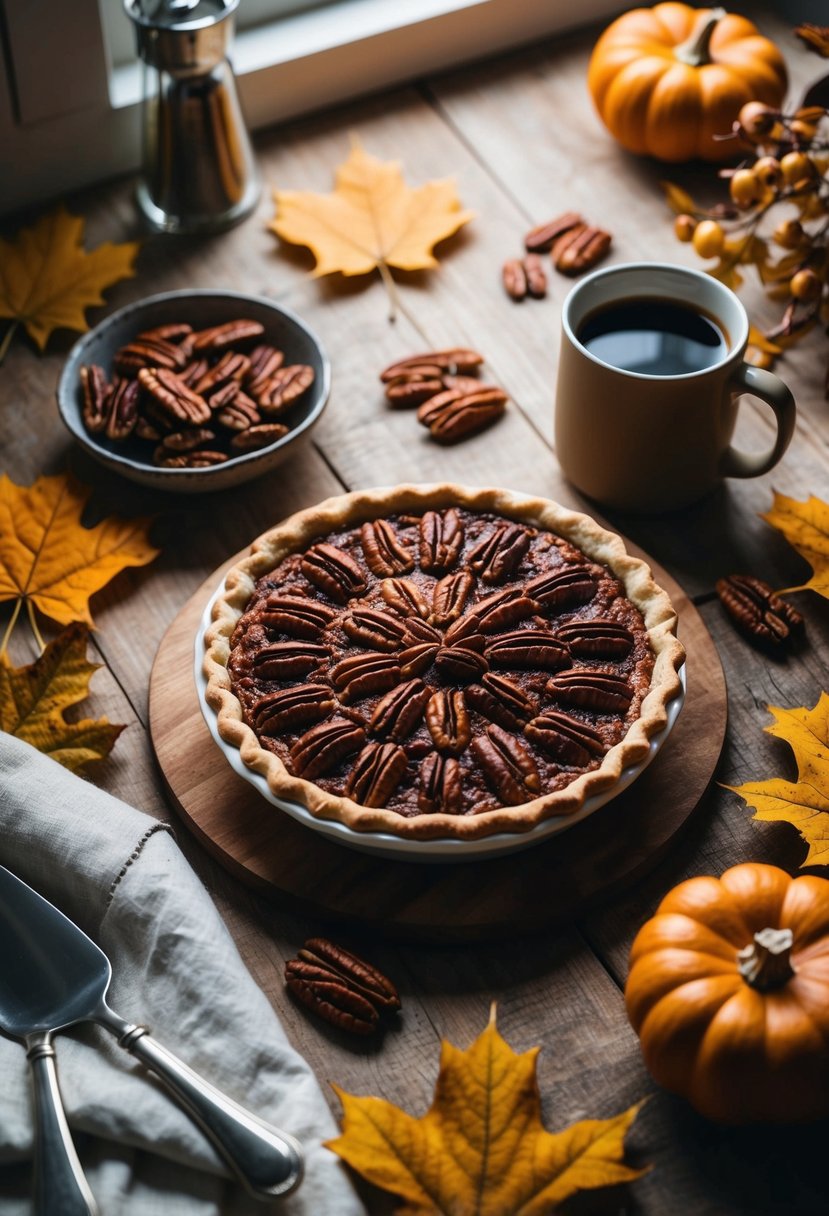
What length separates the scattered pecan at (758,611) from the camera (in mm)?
1810

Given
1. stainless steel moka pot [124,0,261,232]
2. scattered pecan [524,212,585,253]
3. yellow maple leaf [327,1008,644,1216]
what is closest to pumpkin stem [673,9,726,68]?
scattered pecan [524,212,585,253]

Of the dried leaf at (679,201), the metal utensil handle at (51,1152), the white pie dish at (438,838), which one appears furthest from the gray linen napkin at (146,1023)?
the dried leaf at (679,201)

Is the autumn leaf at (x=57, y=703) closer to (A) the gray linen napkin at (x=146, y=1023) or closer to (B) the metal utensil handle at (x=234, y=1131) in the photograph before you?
(A) the gray linen napkin at (x=146, y=1023)

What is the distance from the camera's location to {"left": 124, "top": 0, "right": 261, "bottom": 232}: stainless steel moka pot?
7.00 ft

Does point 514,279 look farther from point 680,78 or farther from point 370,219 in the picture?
point 680,78

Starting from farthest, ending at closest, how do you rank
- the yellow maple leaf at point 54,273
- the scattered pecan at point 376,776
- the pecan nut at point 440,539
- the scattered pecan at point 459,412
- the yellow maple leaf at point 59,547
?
the yellow maple leaf at point 54,273
the scattered pecan at point 459,412
the yellow maple leaf at point 59,547
the pecan nut at point 440,539
the scattered pecan at point 376,776

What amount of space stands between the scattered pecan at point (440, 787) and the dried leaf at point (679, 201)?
1.27 metres

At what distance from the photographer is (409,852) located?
149cm

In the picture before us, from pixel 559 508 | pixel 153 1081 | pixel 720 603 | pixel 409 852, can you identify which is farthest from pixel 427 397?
pixel 153 1081

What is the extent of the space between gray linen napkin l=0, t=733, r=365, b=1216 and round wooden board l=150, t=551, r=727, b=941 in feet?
0.30

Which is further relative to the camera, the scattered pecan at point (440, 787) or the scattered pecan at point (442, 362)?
the scattered pecan at point (442, 362)

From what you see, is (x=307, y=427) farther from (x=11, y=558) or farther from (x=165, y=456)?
(x=11, y=558)

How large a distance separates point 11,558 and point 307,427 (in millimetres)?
477

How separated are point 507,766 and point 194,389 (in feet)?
2.84
